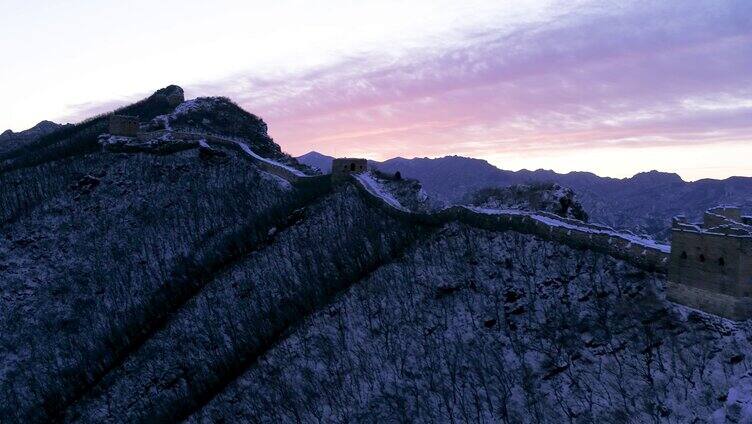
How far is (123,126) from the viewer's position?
70125 millimetres

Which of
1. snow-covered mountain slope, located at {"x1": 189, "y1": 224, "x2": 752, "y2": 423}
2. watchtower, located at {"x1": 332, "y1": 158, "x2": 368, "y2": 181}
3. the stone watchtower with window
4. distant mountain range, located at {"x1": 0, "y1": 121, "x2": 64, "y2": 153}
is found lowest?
snow-covered mountain slope, located at {"x1": 189, "y1": 224, "x2": 752, "y2": 423}

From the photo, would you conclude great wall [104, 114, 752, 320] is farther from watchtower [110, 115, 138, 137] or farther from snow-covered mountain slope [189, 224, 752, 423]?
watchtower [110, 115, 138, 137]

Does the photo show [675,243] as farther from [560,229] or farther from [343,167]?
[343,167]

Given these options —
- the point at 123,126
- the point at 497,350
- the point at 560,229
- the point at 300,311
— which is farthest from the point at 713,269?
the point at 123,126

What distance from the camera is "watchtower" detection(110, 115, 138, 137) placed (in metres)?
69.8

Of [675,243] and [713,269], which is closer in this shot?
[713,269]

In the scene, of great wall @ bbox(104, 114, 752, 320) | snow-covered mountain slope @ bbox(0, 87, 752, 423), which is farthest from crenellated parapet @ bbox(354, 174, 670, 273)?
snow-covered mountain slope @ bbox(0, 87, 752, 423)

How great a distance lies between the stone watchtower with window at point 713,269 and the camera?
89.2 feet

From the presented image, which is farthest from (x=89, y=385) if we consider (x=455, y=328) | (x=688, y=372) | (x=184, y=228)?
(x=688, y=372)

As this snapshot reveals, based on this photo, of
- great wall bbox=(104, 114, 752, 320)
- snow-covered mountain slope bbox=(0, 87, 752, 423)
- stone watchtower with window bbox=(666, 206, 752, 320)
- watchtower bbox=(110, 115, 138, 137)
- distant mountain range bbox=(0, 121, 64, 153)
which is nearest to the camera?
stone watchtower with window bbox=(666, 206, 752, 320)

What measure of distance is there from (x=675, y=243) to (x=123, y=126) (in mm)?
64560

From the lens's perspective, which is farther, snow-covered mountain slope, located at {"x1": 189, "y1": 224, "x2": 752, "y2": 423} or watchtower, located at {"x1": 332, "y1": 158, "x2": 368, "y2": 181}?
watchtower, located at {"x1": 332, "y1": 158, "x2": 368, "y2": 181}

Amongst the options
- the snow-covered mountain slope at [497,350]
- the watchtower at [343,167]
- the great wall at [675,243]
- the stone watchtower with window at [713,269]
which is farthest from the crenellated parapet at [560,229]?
the watchtower at [343,167]

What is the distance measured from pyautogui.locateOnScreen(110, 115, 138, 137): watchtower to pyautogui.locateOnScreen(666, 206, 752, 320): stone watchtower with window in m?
63.6
